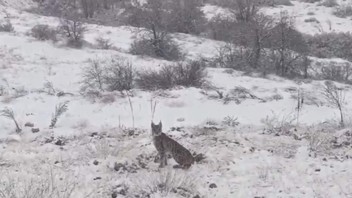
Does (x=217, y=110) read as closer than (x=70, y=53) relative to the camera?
Yes

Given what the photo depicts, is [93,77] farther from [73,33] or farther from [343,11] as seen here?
[343,11]

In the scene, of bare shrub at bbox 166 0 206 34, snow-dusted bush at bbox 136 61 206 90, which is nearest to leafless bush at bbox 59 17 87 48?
Result: bare shrub at bbox 166 0 206 34

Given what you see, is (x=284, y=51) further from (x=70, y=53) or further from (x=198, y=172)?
(x=198, y=172)

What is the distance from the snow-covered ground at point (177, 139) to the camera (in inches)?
222

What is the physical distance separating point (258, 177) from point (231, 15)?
2526 centimetres

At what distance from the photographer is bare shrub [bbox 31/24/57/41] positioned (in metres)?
21.9

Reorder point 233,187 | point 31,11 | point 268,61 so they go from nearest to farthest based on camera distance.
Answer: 1. point 233,187
2. point 268,61
3. point 31,11

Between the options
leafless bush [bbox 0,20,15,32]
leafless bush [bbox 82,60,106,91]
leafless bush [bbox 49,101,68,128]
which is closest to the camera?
leafless bush [bbox 49,101,68,128]

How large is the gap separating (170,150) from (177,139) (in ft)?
4.82

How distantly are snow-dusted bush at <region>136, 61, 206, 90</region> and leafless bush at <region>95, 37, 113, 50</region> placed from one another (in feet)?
20.8

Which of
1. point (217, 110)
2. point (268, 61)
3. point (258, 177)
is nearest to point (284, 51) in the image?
point (268, 61)

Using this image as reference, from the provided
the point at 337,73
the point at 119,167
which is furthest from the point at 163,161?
the point at 337,73

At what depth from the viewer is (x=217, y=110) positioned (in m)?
10.3

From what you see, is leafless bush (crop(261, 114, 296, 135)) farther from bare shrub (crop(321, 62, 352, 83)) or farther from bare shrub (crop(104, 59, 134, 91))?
bare shrub (crop(321, 62, 352, 83))
